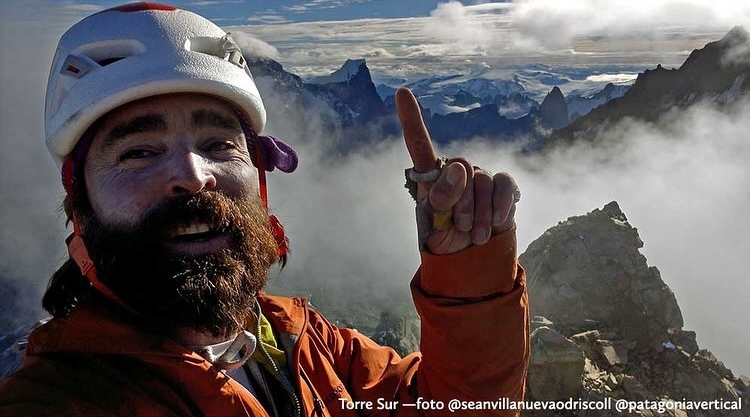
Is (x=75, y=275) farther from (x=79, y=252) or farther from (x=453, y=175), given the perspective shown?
(x=453, y=175)

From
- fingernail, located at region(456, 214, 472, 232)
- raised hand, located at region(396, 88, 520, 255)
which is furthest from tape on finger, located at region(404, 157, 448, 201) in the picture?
fingernail, located at region(456, 214, 472, 232)

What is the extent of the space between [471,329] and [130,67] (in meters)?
2.48

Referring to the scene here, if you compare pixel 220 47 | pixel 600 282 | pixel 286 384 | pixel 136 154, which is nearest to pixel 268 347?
pixel 286 384

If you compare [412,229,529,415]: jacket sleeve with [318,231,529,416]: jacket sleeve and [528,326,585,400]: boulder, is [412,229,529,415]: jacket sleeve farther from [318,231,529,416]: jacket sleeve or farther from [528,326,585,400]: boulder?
[528,326,585,400]: boulder

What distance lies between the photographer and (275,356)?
120 inches

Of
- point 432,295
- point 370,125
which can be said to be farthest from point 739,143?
point 432,295

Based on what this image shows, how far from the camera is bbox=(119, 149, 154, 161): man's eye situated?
9.25 ft

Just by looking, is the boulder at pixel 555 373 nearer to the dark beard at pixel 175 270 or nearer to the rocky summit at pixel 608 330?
the rocky summit at pixel 608 330

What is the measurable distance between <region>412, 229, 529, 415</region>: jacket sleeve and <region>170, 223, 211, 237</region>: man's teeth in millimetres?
1194

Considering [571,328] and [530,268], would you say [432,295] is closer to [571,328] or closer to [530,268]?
[571,328]

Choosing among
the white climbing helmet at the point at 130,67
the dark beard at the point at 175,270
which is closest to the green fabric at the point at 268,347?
the dark beard at the point at 175,270

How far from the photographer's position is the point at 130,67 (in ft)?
9.69

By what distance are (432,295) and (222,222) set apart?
1.25 m

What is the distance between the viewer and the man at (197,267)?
2.42 metres
